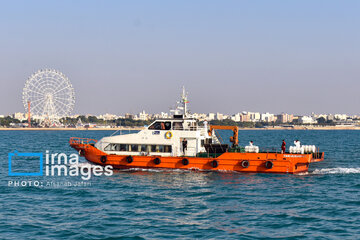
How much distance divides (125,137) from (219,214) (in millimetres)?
14923

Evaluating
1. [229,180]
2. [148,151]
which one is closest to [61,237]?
[229,180]

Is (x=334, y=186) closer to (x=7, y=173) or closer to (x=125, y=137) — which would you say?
(x=125, y=137)

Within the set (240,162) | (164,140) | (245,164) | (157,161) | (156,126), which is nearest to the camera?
(245,164)

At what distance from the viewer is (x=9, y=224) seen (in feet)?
60.5

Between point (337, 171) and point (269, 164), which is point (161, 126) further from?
point (337, 171)

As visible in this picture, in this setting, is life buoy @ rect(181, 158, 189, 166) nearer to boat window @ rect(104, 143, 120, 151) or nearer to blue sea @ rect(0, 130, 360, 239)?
blue sea @ rect(0, 130, 360, 239)

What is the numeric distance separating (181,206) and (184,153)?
1135 cm

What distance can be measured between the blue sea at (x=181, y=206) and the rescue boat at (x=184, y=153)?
0.80 m

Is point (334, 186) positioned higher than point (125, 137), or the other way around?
point (125, 137)

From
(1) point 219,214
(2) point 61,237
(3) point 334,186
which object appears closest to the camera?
(2) point 61,237

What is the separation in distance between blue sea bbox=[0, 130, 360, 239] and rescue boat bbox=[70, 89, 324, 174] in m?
0.80

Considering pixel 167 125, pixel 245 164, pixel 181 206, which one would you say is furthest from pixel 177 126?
pixel 181 206

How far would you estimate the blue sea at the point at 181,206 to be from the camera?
17.5 metres

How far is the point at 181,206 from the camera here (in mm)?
21859
